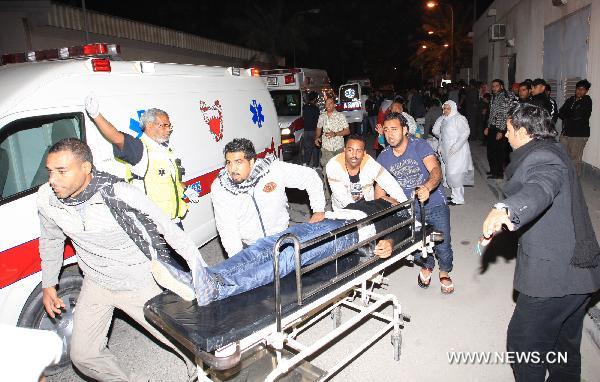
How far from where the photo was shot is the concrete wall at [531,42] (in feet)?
29.3

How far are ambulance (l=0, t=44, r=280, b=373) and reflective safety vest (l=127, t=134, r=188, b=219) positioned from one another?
0.80 feet

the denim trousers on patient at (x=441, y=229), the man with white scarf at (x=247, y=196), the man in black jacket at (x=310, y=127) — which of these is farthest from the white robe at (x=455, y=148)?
the man with white scarf at (x=247, y=196)

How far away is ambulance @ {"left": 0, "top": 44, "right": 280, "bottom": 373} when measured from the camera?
3258mm

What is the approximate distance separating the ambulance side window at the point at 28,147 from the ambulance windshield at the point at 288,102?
8.66 metres

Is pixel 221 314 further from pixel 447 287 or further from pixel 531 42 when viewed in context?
pixel 531 42

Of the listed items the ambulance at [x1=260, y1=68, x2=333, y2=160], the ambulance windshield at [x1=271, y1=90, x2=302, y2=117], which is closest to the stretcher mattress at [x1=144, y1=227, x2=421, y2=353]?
the ambulance at [x1=260, y1=68, x2=333, y2=160]

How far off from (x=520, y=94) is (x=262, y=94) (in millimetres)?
5195

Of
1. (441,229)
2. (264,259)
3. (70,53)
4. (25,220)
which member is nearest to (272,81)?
(70,53)

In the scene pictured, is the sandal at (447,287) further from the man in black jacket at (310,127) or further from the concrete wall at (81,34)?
the concrete wall at (81,34)

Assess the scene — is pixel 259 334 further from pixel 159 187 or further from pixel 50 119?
pixel 50 119

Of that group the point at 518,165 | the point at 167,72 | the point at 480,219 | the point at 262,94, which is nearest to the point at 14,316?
the point at 167,72

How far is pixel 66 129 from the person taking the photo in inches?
146

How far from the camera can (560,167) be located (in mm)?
2555

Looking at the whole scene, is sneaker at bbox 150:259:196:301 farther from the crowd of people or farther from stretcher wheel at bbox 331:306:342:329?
stretcher wheel at bbox 331:306:342:329
